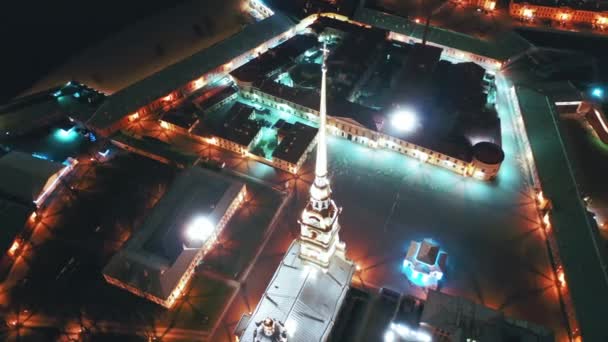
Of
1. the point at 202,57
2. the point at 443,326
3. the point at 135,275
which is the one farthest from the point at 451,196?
the point at 202,57

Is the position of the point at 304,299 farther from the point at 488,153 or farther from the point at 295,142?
the point at 488,153

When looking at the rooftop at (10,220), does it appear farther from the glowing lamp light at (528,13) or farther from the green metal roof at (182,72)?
the glowing lamp light at (528,13)

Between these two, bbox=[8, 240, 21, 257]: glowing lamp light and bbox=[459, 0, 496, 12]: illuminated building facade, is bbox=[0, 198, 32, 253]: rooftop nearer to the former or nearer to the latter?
bbox=[8, 240, 21, 257]: glowing lamp light

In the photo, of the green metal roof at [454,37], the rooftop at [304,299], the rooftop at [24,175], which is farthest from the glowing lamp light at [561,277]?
the rooftop at [24,175]

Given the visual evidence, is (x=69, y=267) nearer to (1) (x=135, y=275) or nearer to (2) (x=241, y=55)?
(1) (x=135, y=275)

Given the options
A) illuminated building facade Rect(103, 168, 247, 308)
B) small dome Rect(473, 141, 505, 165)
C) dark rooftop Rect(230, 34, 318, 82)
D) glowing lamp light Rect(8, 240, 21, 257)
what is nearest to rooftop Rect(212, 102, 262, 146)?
dark rooftop Rect(230, 34, 318, 82)

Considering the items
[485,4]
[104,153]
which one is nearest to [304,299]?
[104,153]

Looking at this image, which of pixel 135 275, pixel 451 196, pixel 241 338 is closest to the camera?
pixel 241 338
